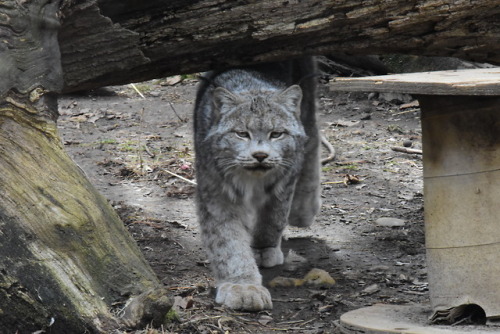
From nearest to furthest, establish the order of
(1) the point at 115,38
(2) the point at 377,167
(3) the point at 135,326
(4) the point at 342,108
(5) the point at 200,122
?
1. (3) the point at 135,326
2. (1) the point at 115,38
3. (5) the point at 200,122
4. (2) the point at 377,167
5. (4) the point at 342,108

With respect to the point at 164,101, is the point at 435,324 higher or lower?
lower

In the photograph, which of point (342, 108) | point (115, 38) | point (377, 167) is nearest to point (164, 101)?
point (342, 108)

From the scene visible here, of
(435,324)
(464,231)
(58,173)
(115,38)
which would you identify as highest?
(115,38)

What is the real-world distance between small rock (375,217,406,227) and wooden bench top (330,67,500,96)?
8.64 feet

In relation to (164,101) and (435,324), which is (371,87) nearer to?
(435,324)

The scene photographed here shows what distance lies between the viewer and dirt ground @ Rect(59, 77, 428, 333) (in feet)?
14.7

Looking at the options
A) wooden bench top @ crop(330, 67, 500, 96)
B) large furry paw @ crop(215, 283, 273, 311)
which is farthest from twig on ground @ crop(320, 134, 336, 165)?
wooden bench top @ crop(330, 67, 500, 96)

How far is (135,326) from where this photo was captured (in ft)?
11.0

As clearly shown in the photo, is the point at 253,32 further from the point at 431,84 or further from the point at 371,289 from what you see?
the point at 371,289

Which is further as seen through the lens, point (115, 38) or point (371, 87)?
point (115, 38)

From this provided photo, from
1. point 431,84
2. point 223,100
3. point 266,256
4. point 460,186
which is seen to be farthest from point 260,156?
point 431,84

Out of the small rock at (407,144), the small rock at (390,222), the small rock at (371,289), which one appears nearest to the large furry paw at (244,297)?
the small rock at (371,289)

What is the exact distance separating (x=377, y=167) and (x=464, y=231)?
12.7 ft

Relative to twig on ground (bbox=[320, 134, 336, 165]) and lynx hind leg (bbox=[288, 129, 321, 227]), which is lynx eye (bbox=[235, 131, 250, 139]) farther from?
twig on ground (bbox=[320, 134, 336, 165])
